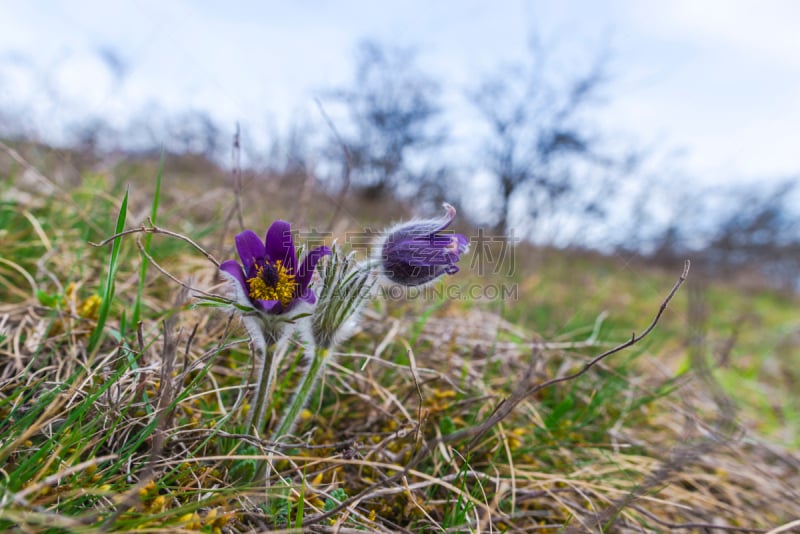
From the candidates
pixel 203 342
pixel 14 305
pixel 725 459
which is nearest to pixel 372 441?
pixel 203 342

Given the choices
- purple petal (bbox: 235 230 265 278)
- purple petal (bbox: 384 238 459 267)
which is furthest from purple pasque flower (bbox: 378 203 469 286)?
purple petal (bbox: 235 230 265 278)

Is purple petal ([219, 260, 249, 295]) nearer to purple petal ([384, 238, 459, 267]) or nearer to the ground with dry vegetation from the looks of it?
the ground with dry vegetation

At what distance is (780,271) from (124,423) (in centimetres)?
1691

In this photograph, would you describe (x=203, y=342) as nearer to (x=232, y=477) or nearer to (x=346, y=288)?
(x=232, y=477)

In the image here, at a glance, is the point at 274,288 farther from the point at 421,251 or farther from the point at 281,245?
the point at 421,251

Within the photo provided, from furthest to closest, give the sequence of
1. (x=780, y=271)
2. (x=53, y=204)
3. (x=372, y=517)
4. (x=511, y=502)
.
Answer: (x=780, y=271) → (x=53, y=204) → (x=511, y=502) → (x=372, y=517)

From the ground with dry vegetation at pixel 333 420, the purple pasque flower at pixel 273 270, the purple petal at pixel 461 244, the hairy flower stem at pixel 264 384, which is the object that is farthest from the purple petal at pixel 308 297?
the purple petal at pixel 461 244

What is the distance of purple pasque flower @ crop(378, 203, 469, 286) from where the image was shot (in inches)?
49.4

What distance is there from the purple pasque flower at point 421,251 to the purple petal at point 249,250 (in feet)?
1.11

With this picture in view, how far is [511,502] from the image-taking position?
1341mm

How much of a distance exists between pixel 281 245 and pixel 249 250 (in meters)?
0.08

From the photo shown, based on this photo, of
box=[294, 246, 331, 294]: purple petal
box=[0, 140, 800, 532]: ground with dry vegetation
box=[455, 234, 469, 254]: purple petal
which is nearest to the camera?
box=[0, 140, 800, 532]: ground with dry vegetation

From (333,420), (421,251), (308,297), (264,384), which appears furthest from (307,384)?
(421,251)

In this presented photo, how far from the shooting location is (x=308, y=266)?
1.18 m
